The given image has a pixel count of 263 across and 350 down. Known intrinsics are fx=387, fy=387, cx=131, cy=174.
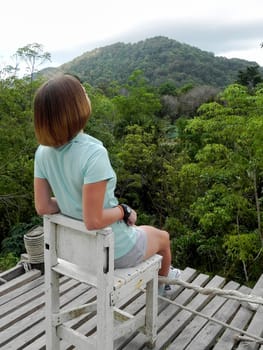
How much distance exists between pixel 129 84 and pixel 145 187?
11998mm

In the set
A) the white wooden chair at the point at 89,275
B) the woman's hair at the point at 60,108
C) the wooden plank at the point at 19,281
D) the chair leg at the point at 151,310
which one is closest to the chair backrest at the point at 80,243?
the white wooden chair at the point at 89,275

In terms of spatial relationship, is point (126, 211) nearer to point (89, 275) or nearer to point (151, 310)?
point (89, 275)

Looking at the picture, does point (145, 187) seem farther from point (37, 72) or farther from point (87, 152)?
point (87, 152)

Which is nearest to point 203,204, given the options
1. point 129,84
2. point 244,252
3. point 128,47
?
point 244,252

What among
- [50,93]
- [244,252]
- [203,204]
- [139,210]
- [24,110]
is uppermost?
[50,93]

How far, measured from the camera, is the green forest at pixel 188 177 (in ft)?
15.1

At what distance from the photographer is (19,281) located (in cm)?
262

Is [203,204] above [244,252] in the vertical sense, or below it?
above

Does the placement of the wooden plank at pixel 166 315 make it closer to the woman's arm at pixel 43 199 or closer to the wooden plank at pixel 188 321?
the wooden plank at pixel 188 321

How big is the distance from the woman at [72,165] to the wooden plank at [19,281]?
45.7 inches

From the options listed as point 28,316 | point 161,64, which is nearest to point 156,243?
point 28,316

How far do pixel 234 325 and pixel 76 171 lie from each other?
141cm

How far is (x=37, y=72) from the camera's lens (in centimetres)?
630

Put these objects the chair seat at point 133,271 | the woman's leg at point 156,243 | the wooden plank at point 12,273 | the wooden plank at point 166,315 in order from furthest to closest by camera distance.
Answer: the wooden plank at point 12,273 → the wooden plank at point 166,315 → the woman's leg at point 156,243 → the chair seat at point 133,271
